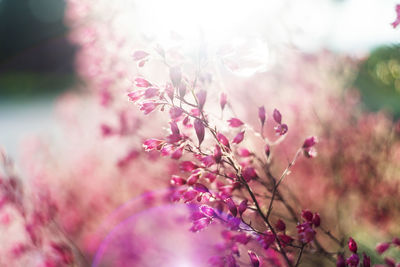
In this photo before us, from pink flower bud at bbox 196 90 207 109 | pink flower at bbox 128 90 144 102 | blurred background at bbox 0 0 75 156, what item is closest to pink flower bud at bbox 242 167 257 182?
pink flower bud at bbox 196 90 207 109

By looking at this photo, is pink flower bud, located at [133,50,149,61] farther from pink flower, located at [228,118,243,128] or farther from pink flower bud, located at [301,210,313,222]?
pink flower bud, located at [301,210,313,222]

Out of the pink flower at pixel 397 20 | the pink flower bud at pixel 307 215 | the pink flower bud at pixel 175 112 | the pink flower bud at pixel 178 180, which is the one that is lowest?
the pink flower bud at pixel 307 215

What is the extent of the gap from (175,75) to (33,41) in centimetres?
1554

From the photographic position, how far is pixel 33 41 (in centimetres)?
1409

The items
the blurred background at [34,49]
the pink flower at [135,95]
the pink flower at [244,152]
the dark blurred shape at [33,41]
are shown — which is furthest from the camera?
the dark blurred shape at [33,41]

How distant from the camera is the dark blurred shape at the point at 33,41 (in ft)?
41.9

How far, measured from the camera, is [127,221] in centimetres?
184

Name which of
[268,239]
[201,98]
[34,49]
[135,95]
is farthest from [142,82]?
[34,49]

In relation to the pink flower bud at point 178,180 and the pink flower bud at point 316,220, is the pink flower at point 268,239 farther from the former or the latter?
the pink flower bud at point 178,180

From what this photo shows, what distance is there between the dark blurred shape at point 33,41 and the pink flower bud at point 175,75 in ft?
41.2

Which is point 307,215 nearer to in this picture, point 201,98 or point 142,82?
point 201,98

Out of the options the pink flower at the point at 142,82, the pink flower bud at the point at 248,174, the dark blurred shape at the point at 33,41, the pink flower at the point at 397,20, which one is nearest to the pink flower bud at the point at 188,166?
the pink flower bud at the point at 248,174

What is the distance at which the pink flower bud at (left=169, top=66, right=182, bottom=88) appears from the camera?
0.74m

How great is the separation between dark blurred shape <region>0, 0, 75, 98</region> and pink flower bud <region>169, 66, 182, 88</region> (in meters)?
12.6
